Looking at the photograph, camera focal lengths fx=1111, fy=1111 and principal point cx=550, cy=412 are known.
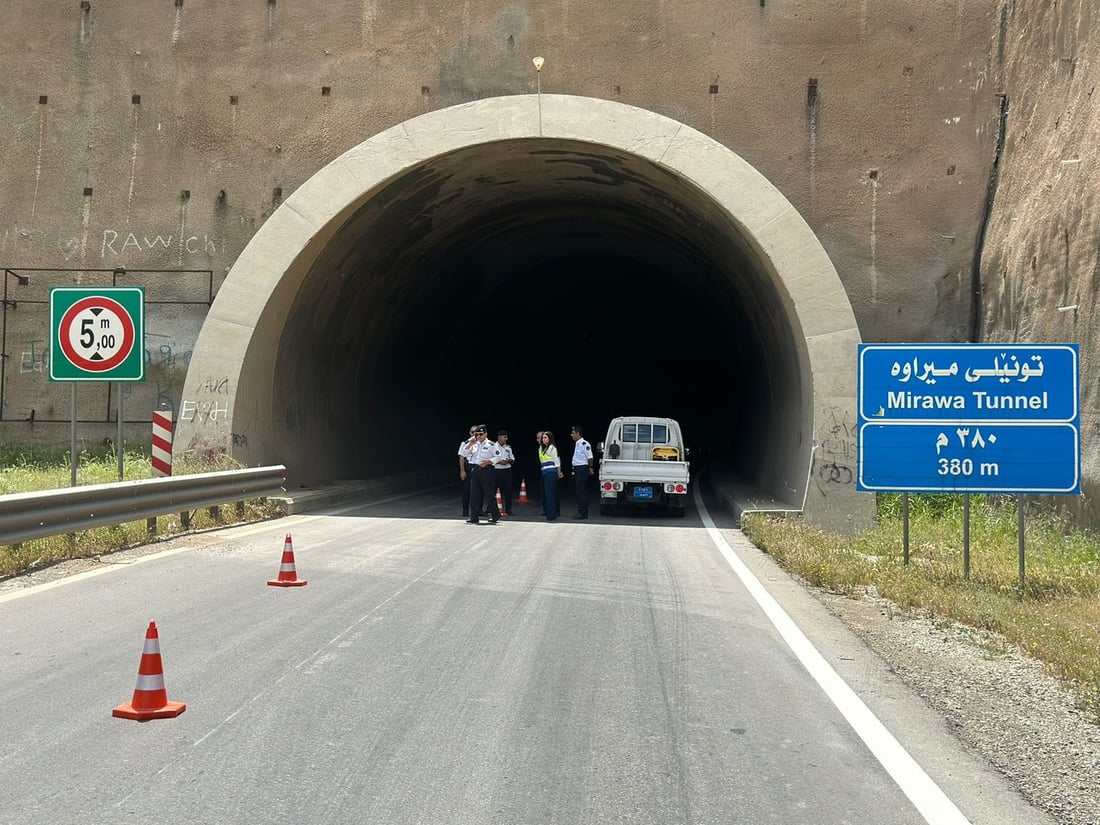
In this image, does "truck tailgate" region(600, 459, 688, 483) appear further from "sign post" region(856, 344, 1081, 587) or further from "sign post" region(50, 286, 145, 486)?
"sign post" region(50, 286, 145, 486)

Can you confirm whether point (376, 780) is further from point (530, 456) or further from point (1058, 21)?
point (530, 456)

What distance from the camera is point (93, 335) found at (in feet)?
45.9

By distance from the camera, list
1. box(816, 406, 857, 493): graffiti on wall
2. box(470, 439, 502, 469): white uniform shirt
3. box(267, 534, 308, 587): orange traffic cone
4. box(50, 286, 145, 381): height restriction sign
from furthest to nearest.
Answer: box(470, 439, 502, 469): white uniform shirt, box(816, 406, 857, 493): graffiti on wall, box(50, 286, 145, 381): height restriction sign, box(267, 534, 308, 587): orange traffic cone

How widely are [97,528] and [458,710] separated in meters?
8.54

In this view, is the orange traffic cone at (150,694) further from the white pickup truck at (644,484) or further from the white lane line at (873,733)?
the white pickup truck at (644,484)

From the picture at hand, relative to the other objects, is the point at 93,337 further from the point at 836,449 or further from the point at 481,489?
the point at 836,449

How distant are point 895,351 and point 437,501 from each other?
1345 centimetres

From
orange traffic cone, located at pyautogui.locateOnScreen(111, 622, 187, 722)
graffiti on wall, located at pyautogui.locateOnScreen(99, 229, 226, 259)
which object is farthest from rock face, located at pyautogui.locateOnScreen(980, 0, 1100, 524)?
graffiti on wall, located at pyautogui.locateOnScreen(99, 229, 226, 259)

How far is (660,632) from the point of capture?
8477 millimetres

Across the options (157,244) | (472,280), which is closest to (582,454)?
(157,244)

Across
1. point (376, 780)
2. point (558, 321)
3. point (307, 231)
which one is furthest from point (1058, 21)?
point (558, 321)

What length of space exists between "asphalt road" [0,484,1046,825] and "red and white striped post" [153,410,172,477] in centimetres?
502

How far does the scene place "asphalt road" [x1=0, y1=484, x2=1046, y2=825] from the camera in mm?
4586

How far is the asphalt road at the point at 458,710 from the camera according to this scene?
4.59 meters
